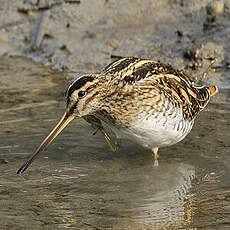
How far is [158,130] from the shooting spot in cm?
610

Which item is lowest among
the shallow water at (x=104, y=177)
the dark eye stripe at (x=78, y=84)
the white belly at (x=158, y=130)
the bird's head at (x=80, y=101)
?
the shallow water at (x=104, y=177)

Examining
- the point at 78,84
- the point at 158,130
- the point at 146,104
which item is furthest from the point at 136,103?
the point at 78,84

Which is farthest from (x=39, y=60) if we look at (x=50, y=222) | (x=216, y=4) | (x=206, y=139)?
(x=50, y=222)

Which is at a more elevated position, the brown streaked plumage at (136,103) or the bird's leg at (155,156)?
the brown streaked plumage at (136,103)

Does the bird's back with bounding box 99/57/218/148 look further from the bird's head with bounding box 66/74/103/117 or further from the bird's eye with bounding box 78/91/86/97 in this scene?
the bird's eye with bounding box 78/91/86/97

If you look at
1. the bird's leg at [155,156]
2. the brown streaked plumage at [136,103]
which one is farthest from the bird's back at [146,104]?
A: the bird's leg at [155,156]

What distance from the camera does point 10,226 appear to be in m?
5.10

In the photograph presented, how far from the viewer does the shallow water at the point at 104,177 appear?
5.23m

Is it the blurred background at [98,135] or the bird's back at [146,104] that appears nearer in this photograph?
the blurred background at [98,135]

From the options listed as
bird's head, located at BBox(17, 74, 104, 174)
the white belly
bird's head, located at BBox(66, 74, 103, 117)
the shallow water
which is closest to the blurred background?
the shallow water

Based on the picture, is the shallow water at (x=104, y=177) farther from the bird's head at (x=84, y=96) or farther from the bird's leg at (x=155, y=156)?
the bird's head at (x=84, y=96)

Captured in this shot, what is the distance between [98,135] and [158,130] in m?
1.16

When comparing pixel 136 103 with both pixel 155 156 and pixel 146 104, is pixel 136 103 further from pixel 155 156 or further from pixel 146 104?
pixel 155 156

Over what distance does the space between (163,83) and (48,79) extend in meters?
3.02
